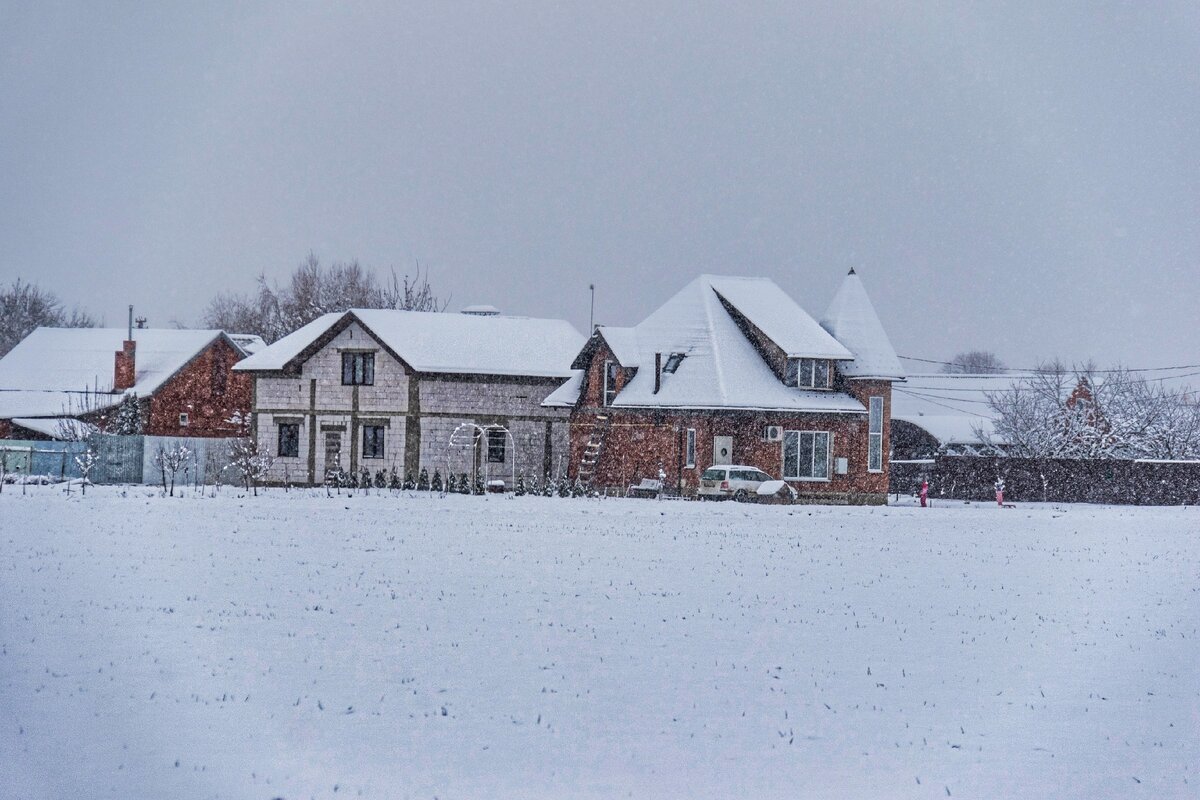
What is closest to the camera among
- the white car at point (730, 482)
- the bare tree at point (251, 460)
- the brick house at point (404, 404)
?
the bare tree at point (251, 460)

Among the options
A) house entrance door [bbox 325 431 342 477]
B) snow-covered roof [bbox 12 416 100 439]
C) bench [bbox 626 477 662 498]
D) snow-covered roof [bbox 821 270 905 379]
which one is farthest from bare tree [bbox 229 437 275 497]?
snow-covered roof [bbox 821 270 905 379]

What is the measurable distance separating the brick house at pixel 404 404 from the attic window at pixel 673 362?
5.80m

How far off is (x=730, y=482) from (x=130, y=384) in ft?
93.5

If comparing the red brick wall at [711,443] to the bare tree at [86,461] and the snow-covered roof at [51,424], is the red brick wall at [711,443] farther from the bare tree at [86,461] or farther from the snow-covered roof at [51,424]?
the snow-covered roof at [51,424]

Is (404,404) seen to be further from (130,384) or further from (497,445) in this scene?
(130,384)

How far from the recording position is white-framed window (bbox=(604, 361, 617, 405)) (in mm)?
47594

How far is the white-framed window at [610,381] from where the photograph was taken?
47.6 m

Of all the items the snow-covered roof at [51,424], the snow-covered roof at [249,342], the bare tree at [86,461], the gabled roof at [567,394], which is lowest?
the bare tree at [86,461]

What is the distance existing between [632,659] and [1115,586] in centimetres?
904

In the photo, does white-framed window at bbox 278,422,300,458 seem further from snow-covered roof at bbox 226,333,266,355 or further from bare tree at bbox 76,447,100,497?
snow-covered roof at bbox 226,333,266,355

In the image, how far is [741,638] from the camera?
45.8 ft

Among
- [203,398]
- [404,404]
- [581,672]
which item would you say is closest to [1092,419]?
[404,404]

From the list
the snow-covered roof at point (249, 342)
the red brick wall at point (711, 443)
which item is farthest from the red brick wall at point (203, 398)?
the red brick wall at point (711, 443)

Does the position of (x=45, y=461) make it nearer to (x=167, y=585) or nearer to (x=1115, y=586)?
(x=167, y=585)
